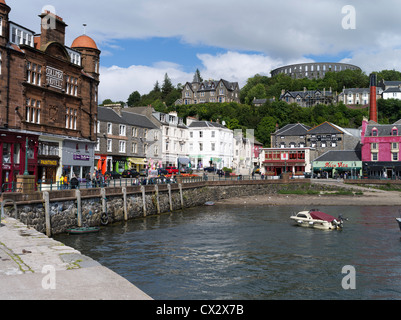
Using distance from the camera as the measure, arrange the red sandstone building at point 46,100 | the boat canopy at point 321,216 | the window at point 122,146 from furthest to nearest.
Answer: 1. the window at point 122,146
2. the red sandstone building at point 46,100
3. the boat canopy at point 321,216

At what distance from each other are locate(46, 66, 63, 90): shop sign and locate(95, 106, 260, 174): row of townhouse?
19.4m

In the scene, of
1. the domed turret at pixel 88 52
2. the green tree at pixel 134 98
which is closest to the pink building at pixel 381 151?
the domed turret at pixel 88 52

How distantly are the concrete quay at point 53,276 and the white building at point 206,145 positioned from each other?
70.0 m

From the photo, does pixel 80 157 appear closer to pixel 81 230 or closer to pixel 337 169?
pixel 81 230

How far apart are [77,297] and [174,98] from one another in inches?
5896

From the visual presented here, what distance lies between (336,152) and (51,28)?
2455 inches

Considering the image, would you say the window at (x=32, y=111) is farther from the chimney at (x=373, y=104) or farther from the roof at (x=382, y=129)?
the chimney at (x=373, y=104)

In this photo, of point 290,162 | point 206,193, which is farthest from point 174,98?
point 206,193

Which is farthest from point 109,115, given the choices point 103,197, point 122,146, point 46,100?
point 103,197

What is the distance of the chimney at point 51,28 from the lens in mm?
39344

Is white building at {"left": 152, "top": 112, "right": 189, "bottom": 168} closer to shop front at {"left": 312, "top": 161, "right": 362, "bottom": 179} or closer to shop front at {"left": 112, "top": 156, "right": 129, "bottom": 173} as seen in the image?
shop front at {"left": 112, "top": 156, "right": 129, "bottom": 173}

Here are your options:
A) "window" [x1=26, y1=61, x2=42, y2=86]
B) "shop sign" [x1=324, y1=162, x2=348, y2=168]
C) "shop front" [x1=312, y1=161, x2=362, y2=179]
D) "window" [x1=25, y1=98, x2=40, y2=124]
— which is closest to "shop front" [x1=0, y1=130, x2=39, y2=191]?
"window" [x1=25, y1=98, x2=40, y2=124]

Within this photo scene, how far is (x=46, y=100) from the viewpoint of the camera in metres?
38.5

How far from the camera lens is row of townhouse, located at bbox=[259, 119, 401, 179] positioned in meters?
72.6
